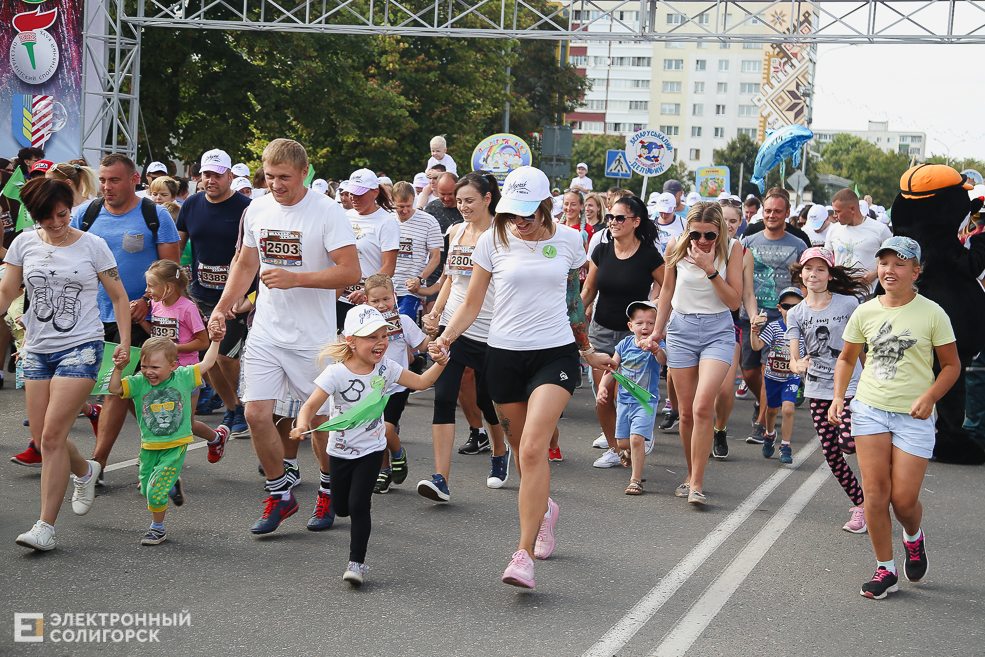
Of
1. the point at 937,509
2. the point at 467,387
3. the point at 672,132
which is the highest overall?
the point at 672,132

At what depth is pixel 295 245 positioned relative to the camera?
19.1 ft

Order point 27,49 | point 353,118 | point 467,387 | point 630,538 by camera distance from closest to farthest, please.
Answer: point 630,538, point 467,387, point 27,49, point 353,118

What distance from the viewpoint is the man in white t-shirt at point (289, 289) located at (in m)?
5.81

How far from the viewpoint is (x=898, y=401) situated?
5.39 meters

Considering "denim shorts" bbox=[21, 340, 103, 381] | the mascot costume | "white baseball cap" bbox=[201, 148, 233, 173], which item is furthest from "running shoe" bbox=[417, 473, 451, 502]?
the mascot costume

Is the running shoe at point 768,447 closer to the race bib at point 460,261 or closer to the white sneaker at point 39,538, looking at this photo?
the race bib at point 460,261

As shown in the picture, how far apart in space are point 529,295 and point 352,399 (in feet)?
3.55

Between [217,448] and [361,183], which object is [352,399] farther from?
[361,183]

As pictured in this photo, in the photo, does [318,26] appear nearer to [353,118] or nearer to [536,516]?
[353,118]

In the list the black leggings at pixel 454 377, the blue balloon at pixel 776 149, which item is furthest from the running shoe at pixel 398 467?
the blue balloon at pixel 776 149

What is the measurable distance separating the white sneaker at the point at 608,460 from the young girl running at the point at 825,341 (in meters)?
1.64

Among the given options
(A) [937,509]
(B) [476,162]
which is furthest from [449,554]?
(B) [476,162]

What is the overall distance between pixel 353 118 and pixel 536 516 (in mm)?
23992

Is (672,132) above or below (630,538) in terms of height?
above
